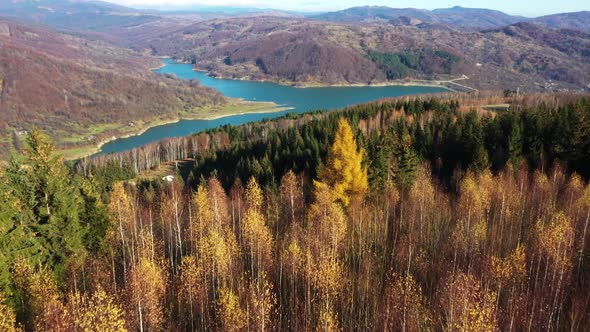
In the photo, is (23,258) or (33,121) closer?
(23,258)

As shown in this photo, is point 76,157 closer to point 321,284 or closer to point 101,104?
point 101,104

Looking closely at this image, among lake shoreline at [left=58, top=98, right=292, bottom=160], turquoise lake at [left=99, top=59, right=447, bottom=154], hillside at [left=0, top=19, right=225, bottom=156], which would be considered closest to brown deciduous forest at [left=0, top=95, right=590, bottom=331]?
lake shoreline at [left=58, top=98, right=292, bottom=160]

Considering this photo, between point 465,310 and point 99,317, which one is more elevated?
point 465,310


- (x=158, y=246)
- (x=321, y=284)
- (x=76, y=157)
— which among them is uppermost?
(x=321, y=284)

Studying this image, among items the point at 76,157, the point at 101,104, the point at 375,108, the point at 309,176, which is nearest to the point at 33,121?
the point at 101,104

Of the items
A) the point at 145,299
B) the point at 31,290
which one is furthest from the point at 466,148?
the point at 31,290

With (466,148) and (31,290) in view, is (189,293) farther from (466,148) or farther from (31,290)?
(466,148)

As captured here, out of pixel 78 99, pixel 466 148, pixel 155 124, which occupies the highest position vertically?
pixel 466 148
